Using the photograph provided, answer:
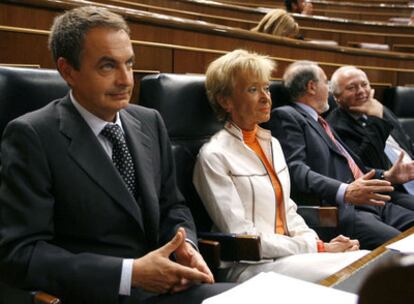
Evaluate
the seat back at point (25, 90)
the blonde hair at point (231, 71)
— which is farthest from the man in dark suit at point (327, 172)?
the seat back at point (25, 90)

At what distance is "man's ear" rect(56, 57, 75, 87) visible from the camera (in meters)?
0.67

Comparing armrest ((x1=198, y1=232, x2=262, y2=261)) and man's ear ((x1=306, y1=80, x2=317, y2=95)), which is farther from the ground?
man's ear ((x1=306, y1=80, x2=317, y2=95))

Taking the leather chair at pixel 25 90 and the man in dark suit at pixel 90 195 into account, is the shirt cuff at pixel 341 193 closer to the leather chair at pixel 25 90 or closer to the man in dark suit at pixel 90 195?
the man in dark suit at pixel 90 195

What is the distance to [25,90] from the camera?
713 mm

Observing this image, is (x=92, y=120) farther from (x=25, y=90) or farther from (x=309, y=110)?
(x=309, y=110)

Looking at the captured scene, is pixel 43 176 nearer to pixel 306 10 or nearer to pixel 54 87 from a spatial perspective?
pixel 54 87

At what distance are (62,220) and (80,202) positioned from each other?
32 millimetres

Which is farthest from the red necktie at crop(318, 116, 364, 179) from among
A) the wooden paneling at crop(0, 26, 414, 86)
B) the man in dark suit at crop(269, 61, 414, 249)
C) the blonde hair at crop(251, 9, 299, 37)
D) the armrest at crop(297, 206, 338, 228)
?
the blonde hair at crop(251, 9, 299, 37)

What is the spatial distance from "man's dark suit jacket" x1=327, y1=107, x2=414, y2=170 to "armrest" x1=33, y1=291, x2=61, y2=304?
988 mm

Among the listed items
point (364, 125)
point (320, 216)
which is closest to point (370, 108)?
point (364, 125)

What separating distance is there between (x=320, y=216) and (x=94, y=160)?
20.1 inches

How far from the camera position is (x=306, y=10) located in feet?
10.8

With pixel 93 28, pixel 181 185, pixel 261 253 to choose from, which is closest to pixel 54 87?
pixel 93 28

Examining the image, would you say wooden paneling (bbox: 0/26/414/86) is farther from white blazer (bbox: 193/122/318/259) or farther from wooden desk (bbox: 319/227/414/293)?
wooden desk (bbox: 319/227/414/293)
